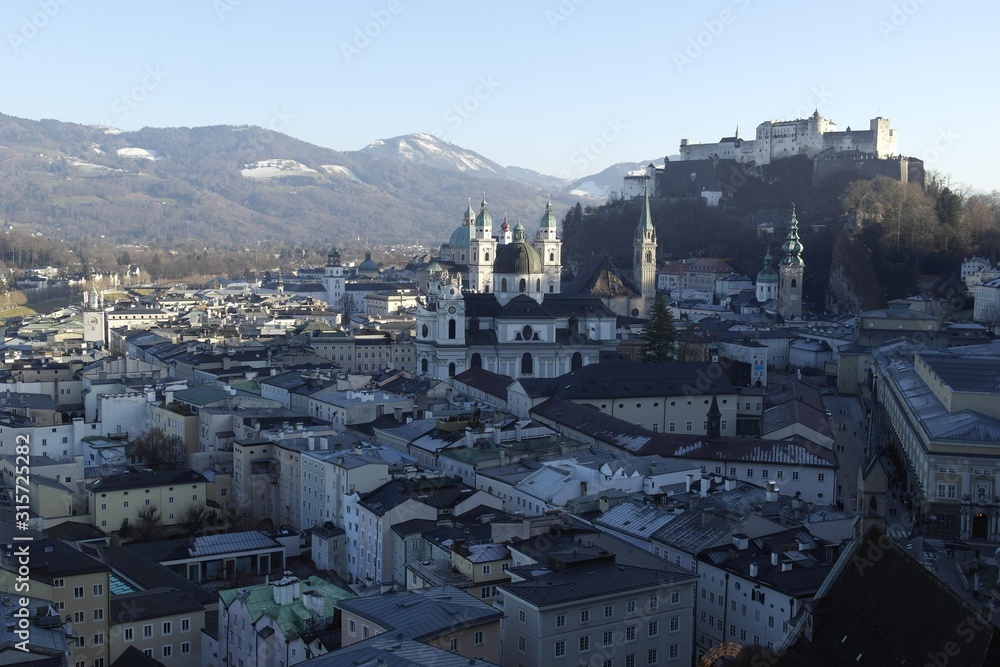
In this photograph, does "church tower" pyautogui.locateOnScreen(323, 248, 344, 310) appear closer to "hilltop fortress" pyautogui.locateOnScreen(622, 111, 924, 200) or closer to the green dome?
"hilltop fortress" pyautogui.locateOnScreen(622, 111, 924, 200)

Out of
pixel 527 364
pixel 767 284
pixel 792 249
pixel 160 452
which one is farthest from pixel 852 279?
pixel 160 452

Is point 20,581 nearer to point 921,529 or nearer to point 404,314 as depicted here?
point 921,529

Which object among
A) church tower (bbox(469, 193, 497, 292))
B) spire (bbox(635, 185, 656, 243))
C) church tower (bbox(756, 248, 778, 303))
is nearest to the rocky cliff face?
church tower (bbox(756, 248, 778, 303))

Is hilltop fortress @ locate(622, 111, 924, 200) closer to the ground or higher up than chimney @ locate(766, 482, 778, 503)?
higher up

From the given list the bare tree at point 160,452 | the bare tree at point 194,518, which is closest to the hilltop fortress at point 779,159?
the bare tree at point 160,452

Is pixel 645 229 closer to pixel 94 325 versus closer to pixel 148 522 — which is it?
pixel 94 325

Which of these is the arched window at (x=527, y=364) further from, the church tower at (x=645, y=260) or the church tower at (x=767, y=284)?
the church tower at (x=767, y=284)
